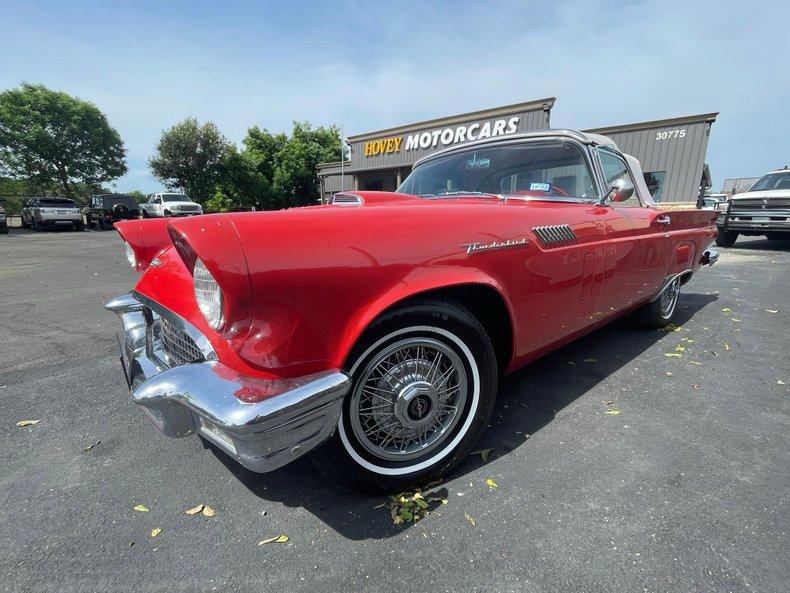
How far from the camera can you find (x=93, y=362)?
10.4ft

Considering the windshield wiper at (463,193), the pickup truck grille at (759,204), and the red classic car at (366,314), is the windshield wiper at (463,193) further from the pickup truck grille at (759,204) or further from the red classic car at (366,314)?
the pickup truck grille at (759,204)

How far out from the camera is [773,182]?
10.6m

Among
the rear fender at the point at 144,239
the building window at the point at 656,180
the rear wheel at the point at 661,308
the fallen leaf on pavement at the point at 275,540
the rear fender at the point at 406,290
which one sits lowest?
the fallen leaf on pavement at the point at 275,540

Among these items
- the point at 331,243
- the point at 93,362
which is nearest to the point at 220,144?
the point at 93,362

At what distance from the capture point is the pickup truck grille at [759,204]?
377 inches

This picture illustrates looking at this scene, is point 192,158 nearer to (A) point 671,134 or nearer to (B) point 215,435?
(A) point 671,134

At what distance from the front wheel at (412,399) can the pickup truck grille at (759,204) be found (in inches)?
472

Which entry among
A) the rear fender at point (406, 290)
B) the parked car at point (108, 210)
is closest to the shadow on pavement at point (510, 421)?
the rear fender at point (406, 290)

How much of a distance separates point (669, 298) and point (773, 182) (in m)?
10.3

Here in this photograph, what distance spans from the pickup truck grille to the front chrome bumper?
1279 cm

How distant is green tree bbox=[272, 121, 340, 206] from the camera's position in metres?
30.2

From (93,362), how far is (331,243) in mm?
2878

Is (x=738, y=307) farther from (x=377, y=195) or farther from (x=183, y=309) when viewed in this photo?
(x=183, y=309)

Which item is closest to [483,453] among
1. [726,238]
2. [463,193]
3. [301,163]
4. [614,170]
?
[463,193]
